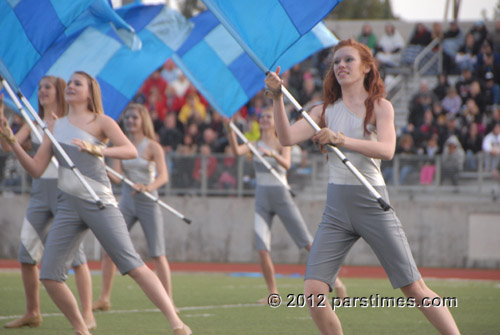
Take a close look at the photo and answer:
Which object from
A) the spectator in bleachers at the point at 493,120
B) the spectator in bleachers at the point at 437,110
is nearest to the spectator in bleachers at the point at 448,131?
the spectator in bleachers at the point at 437,110

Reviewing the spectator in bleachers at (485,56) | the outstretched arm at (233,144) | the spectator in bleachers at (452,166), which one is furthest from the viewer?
the spectator in bleachers at (485,56)

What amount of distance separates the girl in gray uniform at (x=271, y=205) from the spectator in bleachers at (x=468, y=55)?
11.1 meters

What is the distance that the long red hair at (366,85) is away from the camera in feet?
17.6

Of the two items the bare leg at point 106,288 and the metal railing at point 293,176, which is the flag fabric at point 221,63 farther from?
the metal railing at point 293,176

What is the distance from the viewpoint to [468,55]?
66.7 feet

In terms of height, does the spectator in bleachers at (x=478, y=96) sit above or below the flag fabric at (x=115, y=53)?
below

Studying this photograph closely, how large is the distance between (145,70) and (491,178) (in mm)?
7953

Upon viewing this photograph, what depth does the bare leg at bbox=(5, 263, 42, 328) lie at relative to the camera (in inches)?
293

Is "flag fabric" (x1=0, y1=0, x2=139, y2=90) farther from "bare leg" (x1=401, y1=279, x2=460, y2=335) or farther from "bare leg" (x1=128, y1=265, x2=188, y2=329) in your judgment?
"bare leg" (x1=401, y1=279, x2=460, y2=335)

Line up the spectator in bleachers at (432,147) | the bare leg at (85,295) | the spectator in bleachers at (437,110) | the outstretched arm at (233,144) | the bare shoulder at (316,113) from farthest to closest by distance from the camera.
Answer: the spectator in bleachers at (437,110)
the spectator in bleachers at (432,147)
the outstretched arm at (233,144)
the bare leg at (85,295)
the bare shoulder at (316,113)

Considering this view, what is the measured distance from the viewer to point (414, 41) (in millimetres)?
22203

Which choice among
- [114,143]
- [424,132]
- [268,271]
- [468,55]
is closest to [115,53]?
[268,271]

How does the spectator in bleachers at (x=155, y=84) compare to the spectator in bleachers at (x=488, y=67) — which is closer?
the spectator in bleachers at (x=488, y=67)

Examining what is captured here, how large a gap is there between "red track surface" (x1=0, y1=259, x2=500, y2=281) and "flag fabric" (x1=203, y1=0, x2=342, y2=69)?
833cm
